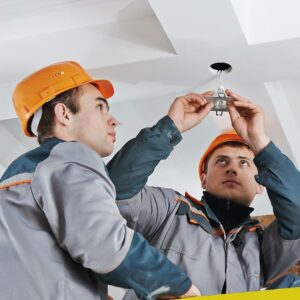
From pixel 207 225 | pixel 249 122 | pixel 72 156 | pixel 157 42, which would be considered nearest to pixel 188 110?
pixel 249 122

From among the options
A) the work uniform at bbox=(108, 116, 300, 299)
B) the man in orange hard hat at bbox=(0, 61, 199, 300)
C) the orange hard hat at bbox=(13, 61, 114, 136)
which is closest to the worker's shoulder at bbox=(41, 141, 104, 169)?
the man in orange hard hat at bbox=(0, 61, 199, 300)

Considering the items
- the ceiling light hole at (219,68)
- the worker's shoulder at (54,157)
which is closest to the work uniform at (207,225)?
the worker's shoulder at (54,157)

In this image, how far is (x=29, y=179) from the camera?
5.97ft

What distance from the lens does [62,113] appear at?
2.23m

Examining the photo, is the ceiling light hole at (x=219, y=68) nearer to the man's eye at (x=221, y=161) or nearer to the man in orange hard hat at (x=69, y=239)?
the man's eye at (x=221, y=161)

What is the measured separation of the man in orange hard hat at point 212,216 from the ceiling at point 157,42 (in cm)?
44

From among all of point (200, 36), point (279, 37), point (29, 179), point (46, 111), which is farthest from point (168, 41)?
point (29, 179)

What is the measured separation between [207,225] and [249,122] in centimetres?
48

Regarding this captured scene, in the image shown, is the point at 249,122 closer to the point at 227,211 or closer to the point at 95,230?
the point at 227,211

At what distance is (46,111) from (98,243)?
30.0 inches

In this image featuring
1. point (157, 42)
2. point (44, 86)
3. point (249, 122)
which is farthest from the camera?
point (157, 42)

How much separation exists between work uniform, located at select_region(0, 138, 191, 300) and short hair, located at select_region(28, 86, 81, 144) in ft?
1.31

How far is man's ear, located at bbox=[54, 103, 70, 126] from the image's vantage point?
86.7 inches

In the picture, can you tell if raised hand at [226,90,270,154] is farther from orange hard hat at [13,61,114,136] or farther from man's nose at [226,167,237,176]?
orange hard hat at [13,61,114,136]
